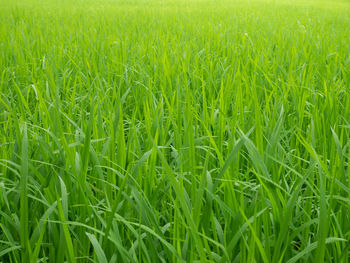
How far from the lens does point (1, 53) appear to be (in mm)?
2342

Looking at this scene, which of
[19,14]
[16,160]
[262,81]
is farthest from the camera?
[19,14]

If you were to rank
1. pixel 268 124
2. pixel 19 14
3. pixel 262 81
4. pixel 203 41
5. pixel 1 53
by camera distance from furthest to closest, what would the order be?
pixel 19 14
pixel 203 41
pixel 1 53
pixel 262 81
pixel 268 124

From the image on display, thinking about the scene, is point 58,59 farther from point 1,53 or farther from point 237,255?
point 237,255

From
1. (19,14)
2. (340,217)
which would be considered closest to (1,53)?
(340,217)

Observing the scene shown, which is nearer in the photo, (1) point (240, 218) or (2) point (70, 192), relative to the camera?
(1) point (240, 218)

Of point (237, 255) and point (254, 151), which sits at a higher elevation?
point (254, 151)

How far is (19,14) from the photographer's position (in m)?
5.27

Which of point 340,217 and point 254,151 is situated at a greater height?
point 254,151

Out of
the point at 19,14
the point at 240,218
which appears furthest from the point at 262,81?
the point at 19,14

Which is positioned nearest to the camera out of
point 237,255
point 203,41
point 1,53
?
point 237,255

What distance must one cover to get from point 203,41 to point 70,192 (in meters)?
2.34

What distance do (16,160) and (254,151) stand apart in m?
0.59

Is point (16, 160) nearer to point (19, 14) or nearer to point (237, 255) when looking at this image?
point (237, 255)

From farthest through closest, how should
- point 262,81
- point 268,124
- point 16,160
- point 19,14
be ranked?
1. point 19,14
2. point 262,81
3. point 268,124
4. point 16,160
